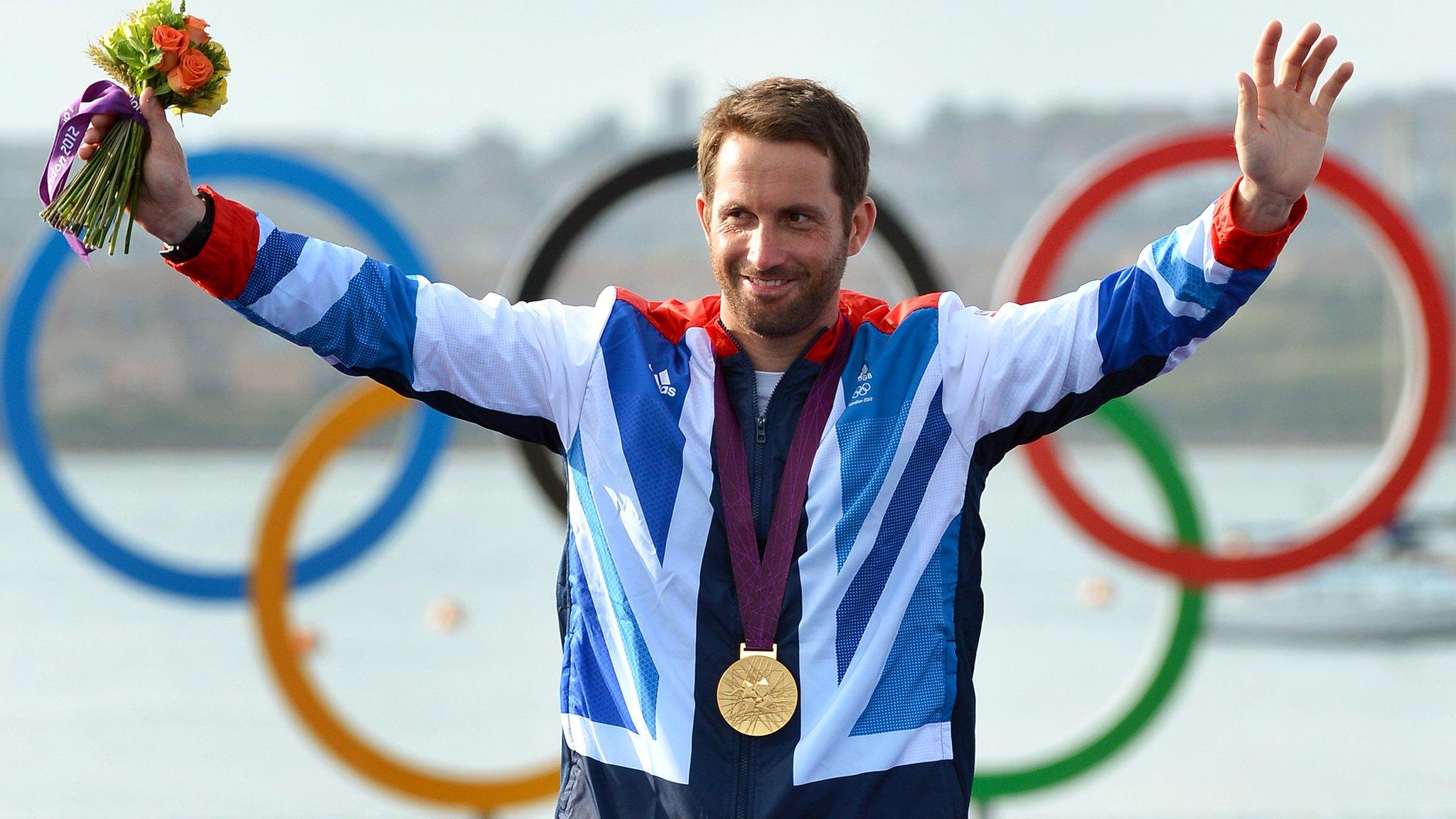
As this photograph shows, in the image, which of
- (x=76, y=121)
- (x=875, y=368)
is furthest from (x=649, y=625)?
(x=76, y=121)

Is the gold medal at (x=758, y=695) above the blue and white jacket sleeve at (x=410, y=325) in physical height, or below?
below

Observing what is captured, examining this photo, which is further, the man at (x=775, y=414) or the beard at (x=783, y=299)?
the beard at (x=783, y=299)

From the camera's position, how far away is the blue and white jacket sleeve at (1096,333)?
279 cm

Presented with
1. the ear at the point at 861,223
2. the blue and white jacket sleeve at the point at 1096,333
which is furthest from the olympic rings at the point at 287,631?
the blue and white jacket sleeve at the point at 1096,333

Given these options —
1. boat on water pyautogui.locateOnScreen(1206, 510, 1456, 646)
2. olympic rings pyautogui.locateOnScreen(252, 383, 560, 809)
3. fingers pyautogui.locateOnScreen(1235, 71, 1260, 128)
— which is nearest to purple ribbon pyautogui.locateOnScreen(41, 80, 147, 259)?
fingers pyautogui.locateOnScreen(1235, 71, 1260, 128)

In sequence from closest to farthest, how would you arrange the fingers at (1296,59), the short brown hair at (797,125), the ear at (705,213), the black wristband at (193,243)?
the black wristband at (193,243), the fingers at (1296,59), the short brown hair at (797,125), the ear at (705,213)

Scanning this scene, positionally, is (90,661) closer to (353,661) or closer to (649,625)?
(353,661)

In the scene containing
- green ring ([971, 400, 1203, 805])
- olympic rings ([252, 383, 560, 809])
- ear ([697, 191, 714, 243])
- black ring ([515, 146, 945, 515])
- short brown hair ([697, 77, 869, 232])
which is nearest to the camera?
short brown hair ([697, 77, 869, 232])

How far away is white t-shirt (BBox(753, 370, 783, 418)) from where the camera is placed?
2.98 metres

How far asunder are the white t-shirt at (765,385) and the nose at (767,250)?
0.24m

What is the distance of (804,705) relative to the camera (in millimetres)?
2793

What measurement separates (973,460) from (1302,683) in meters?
13.0

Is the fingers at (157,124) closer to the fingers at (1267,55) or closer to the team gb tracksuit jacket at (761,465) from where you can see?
the team gb tracksuit jacket at (761,465)

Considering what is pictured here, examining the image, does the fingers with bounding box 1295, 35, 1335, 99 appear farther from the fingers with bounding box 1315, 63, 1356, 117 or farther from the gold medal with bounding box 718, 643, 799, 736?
the gold medal with bounding box 718, 643, 799, 736
